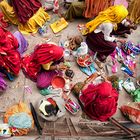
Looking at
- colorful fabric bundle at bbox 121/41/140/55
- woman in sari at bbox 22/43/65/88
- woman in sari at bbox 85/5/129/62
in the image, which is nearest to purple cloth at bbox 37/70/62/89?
woman in sari at bbox 22/43/65/88

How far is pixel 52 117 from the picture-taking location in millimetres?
6180

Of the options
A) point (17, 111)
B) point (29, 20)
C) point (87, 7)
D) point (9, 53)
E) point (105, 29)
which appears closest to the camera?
point (17, 111)

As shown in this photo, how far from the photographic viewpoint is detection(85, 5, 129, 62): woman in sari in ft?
22.2

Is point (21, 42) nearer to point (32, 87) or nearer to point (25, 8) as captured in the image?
point (25, 8)

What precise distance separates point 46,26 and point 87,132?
2.46 m

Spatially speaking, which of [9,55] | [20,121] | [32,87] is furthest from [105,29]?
[20,121]

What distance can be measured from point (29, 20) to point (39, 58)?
3.53 ft

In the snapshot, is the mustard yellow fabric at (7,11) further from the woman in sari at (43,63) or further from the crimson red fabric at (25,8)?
the woman in sari at (43,63)

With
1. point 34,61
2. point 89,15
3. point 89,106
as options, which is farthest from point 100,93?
point 89,15

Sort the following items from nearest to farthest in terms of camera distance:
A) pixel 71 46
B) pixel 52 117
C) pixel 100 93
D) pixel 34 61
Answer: pixel 100 93 < pixel 52 117 < pixel 34 61 < pixel 71 46

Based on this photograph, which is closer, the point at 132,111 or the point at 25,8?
the point at 132,111

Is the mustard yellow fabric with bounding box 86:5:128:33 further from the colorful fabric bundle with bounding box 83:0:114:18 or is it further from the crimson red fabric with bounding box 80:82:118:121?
the crimson red fabric with bounding box 80:82:118:121

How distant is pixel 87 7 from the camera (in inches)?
285

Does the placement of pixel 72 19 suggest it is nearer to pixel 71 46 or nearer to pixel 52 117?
pixel 71 46
